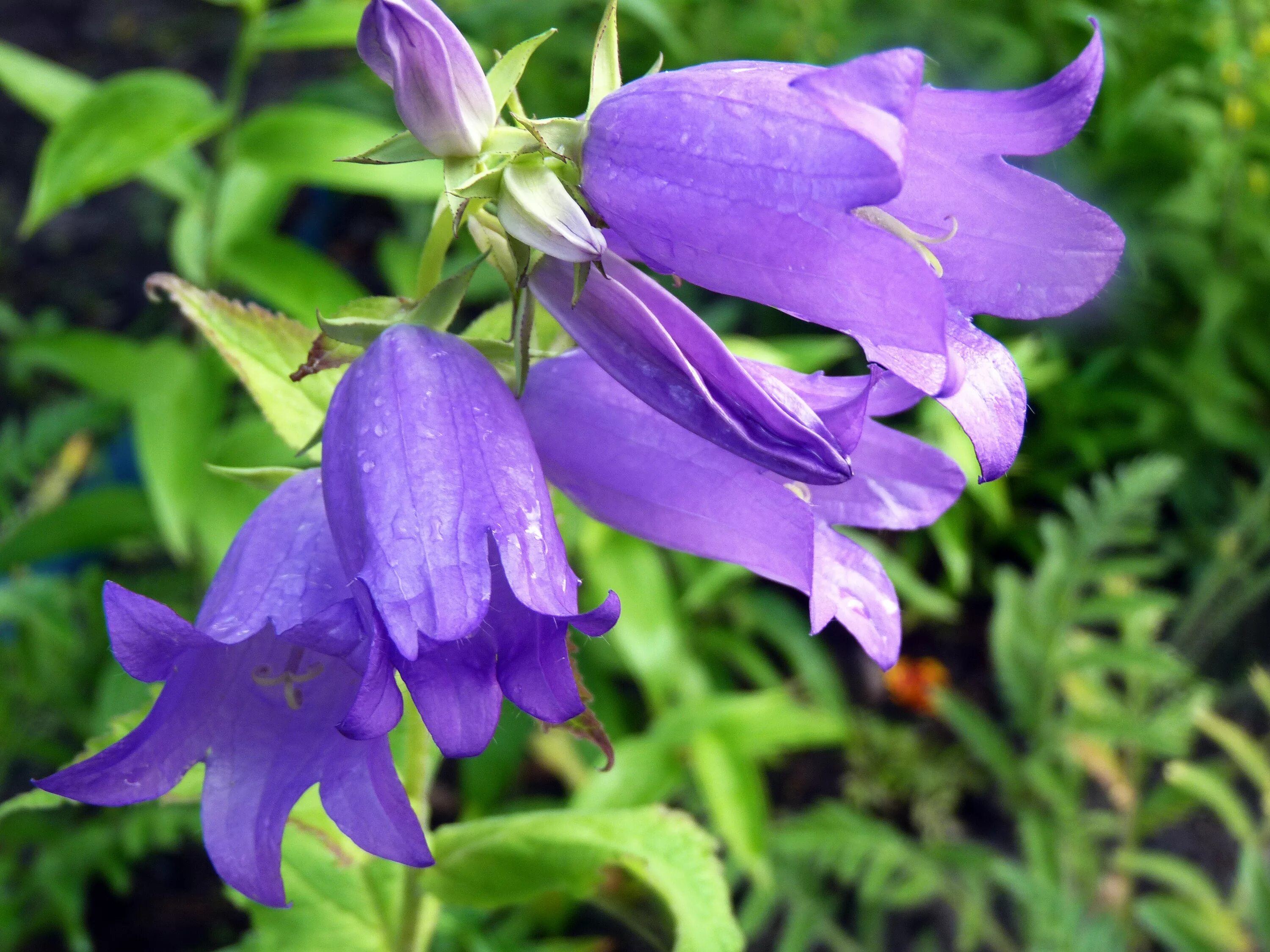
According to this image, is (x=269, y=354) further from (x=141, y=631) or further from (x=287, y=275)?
(x=287, y=275)

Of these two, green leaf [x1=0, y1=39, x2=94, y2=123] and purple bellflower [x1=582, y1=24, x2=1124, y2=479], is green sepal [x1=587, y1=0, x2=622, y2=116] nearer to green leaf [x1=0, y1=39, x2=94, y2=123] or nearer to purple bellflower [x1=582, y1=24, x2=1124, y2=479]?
purple bellflower [x1=582, y1=24, x2=1124, y2=479]

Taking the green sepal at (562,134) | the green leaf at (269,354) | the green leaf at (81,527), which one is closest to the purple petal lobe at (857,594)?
the green sepal at (562,134)

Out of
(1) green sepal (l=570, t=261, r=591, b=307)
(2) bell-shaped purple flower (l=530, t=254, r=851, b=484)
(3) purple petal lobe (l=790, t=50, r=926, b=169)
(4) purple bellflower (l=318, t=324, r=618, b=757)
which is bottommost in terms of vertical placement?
(4) purple bellflower (l=318, t=324, r=618, b=757)

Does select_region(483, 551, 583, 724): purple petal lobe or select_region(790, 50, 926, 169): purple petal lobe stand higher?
select_region(790, 50, 926, 169): purple petal lobe

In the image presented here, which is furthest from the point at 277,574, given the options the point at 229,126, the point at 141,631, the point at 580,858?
the point at 229,126

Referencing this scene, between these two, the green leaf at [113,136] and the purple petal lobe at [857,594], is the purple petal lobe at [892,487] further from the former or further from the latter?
the green leaf at [113,136]

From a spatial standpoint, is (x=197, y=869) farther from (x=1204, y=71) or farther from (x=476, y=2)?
(x=1204, y=71)

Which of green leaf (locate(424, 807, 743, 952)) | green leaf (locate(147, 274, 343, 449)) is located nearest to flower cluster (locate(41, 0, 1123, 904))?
green leaf (locate(147, 274, 343, 449))
